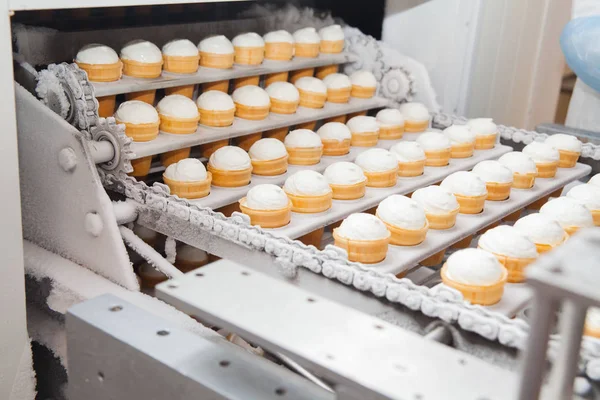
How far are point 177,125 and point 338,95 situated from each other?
73cm

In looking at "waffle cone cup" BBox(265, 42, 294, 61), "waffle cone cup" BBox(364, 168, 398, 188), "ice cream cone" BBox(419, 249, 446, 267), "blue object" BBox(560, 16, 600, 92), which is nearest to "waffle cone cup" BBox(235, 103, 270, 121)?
"waffle cone cup" BBox(265, 42, 294, 61)

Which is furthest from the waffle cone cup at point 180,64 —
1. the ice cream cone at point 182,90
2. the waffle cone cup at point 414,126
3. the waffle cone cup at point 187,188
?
the waffle cone cup at point 414,126

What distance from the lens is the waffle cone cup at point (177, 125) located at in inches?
78.3

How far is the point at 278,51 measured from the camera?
94.9 inches

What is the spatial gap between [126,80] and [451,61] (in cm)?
137

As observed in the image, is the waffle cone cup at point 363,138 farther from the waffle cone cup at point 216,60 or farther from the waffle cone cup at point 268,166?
the waffle cone cup at point 216,60

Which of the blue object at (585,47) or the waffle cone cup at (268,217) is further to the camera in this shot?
the blue object at (585,47)

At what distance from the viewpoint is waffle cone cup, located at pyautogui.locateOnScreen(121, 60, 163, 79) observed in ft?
6.62

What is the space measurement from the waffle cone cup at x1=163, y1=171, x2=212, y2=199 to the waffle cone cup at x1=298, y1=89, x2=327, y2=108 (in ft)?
2.15

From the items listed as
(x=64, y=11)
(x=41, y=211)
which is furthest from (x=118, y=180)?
(x=64, y=11)

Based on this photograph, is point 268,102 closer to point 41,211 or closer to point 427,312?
point 41,211

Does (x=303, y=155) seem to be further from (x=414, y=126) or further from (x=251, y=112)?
(x=414, y=126)

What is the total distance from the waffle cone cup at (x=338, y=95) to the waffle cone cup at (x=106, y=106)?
2.72 ft

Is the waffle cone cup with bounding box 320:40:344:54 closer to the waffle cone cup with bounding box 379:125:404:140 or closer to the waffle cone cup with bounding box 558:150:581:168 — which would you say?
the waffle cone cup with bounding box 379:125:404:140
